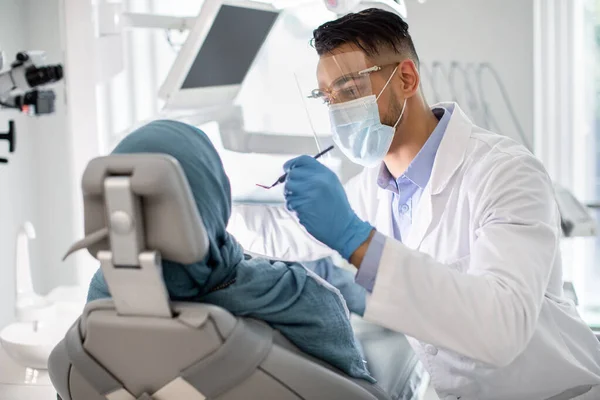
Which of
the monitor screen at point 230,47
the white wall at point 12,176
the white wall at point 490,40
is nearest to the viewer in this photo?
the monitor screen at point 230,47

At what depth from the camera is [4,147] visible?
2625 millimetres

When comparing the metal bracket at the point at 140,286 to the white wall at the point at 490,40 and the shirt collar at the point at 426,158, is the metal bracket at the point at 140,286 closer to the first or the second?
the shirt collar at the point at 426,158

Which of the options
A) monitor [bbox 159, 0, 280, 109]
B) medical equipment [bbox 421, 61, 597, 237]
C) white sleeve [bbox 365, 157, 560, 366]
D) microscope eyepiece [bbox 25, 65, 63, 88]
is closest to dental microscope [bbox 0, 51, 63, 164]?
microscope eyepiece [bbox 25, 65, 63, 88]

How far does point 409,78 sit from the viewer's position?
155 cm

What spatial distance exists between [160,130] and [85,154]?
1.00 metres

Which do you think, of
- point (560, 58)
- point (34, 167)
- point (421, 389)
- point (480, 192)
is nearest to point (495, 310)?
point (480, 192)

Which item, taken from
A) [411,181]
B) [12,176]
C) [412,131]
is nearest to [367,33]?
[412,131]

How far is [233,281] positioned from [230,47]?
103 cm

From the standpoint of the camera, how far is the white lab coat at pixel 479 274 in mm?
1141

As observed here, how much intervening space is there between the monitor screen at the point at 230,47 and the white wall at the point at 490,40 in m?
1.09

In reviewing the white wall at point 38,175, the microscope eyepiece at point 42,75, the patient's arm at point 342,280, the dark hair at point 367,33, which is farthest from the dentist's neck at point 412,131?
the white wall at point 38,175

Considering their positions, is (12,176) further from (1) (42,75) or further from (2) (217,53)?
(2) (217,53)

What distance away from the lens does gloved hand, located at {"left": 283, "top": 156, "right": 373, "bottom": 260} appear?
3.77ft

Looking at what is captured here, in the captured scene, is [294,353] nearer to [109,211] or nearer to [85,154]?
[109,211]
